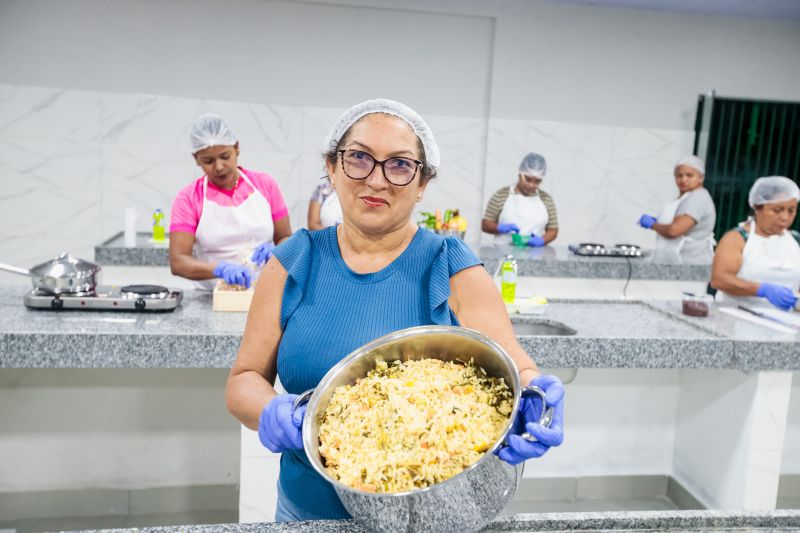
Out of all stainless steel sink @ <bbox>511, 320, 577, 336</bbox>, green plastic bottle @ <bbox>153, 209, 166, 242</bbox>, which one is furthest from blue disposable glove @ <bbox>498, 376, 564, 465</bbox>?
green plastic bottle @ <bbox>153, 209, 166, 242</bbox>

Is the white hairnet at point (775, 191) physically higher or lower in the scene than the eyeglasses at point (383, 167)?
higher

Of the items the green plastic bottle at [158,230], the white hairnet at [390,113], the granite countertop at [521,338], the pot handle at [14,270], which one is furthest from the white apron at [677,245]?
the pot handle at [14,270]

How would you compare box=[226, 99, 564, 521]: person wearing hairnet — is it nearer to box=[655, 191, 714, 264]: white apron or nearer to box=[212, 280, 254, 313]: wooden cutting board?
box=[212, 280, 254, 313]: wooden cutting board

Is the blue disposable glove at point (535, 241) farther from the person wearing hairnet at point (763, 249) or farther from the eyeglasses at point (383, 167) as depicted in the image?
the eyeglasses at point (383, 167)

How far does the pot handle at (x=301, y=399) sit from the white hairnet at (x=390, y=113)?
55cm

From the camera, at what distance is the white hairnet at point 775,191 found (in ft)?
12.7

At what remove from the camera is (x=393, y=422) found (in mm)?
1174

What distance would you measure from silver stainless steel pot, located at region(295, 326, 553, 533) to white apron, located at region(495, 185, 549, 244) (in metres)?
4.48

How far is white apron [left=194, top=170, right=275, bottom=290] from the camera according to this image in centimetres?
363

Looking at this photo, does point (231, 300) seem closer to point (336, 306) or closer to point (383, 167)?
point (336, 306)

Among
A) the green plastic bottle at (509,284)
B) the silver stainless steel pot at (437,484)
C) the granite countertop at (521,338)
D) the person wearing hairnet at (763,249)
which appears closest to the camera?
the silver stainless steel pot at (437,484)

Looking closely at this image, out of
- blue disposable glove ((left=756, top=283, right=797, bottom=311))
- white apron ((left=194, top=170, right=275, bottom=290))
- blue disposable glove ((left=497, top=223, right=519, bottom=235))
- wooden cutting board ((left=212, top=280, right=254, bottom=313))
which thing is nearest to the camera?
wooden cutting board ((left=212, top=280, right=254, bottom=313))

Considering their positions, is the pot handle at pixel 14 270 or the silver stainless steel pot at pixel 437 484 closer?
the silver stainless steel pot at pixel 437 484

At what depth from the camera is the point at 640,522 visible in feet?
4.37
